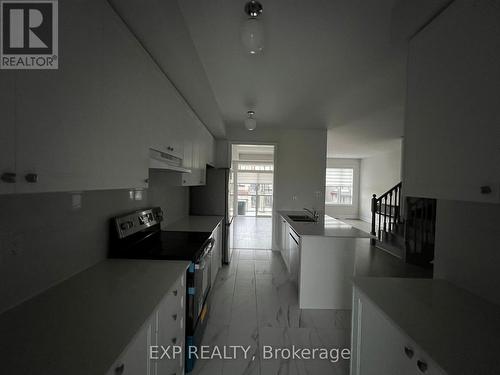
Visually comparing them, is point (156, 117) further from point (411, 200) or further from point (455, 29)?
point (411, 200)

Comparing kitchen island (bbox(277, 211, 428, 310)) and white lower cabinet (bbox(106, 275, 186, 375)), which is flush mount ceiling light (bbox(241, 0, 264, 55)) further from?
kitchen island (bbox(277, 211, 428, 310))

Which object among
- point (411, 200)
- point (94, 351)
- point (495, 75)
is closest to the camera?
point (94, 351)

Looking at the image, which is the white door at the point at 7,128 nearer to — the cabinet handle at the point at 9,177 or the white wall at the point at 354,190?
the cabinet handle at the point at 9,177

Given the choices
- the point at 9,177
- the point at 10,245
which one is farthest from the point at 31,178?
the point at 10,245

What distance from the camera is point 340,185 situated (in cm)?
1003

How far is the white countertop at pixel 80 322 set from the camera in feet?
2.37

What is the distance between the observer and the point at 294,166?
189 inches

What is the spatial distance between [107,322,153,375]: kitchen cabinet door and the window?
9792mm

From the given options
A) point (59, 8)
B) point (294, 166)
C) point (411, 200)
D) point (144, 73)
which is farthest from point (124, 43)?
point (411, 200)

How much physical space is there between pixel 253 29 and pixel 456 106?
1.11 metres

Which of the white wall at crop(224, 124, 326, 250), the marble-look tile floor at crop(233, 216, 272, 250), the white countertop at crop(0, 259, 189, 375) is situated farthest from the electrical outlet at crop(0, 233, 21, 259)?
the marble-look tile floor at crop(233, 216, 272, 250)

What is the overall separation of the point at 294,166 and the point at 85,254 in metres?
3.96

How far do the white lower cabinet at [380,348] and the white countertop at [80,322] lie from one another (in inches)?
42.6

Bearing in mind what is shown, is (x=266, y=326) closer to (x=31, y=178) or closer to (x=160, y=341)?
(x=160, y=341)
